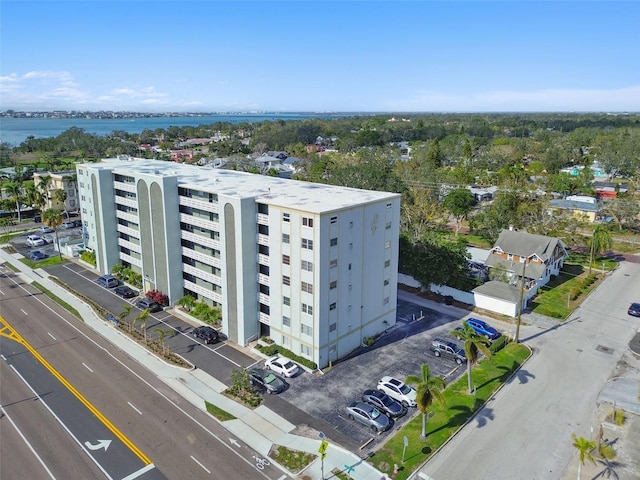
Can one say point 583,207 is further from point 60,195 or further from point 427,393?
point 60,195

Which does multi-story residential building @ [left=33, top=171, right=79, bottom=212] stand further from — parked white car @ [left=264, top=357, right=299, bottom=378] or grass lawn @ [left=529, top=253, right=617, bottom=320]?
grass lawn @ [left=529, top=253, right=617, bottom=320]

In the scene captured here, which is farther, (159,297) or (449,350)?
(159,297)

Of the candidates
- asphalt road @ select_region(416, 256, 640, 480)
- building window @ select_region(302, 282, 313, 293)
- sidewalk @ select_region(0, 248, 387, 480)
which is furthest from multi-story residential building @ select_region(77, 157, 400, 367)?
asphalt road @ select_region(416, 256, 640, 480)

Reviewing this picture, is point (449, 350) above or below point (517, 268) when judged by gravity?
below

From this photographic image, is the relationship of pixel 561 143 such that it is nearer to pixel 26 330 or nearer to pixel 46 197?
pixel 46 197

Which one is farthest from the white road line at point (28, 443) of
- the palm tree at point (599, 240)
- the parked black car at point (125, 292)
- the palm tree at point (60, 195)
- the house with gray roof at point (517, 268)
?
the palm tree at point (60, 195)

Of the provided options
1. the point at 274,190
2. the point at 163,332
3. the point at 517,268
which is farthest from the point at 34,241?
the point at 517,268
